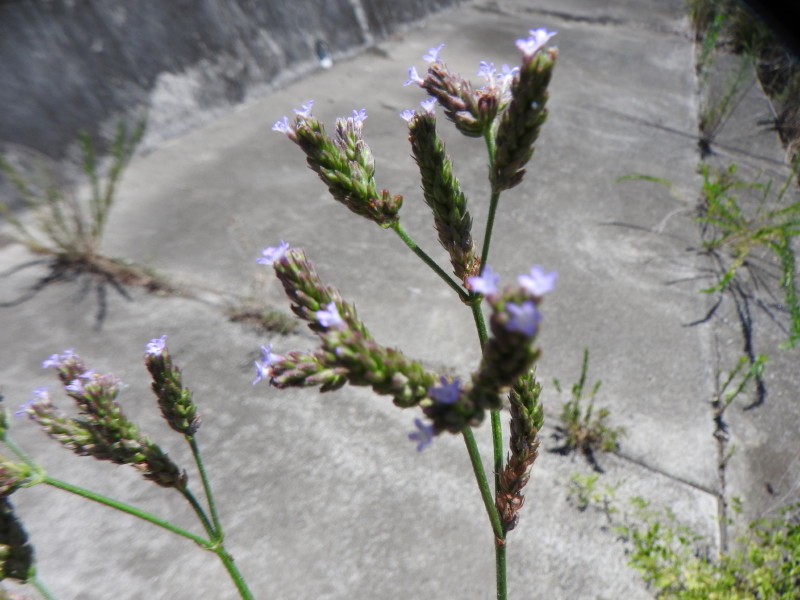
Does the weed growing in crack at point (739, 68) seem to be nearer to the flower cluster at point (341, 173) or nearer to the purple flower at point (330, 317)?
the flower cluster at point (341, 173)

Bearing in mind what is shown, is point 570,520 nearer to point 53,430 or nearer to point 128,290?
point 53,430

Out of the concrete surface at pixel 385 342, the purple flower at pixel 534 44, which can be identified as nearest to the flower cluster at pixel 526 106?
the purple flower at pixel 534 44

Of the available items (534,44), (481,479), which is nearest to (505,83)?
(534,44)

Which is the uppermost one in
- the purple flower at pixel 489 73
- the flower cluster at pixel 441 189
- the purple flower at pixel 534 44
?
the purple flower at pixel 534 44

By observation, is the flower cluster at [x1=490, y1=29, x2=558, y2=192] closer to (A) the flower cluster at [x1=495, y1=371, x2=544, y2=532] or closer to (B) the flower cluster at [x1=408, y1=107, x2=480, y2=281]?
(B) the flower cluster at [x1=408, y1=107, x2=480, y2=281]

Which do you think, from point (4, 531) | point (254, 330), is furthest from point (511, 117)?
point (254, 330)

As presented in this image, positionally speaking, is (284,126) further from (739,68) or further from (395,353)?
(739,68)
